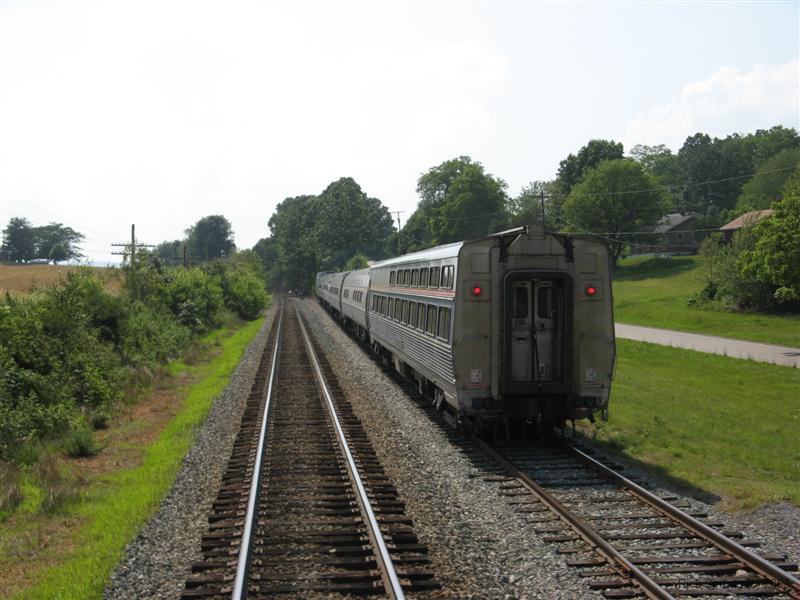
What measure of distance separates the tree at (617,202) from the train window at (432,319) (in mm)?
63234

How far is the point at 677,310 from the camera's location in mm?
46688

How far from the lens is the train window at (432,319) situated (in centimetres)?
1394

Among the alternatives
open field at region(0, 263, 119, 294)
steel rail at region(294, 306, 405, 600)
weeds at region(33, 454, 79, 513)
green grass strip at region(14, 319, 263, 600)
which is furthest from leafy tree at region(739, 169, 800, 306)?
weeds at region(33, 454, 79, 513)

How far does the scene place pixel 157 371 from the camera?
22609 millimetres

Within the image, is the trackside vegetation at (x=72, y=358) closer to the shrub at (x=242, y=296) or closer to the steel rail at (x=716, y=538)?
the steel rail at (x=716, y=538)

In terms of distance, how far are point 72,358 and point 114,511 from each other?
9344mm

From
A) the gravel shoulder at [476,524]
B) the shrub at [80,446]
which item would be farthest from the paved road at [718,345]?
the shrub at [80,446]

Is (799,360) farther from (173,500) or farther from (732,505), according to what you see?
(173,500)

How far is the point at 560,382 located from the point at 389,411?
5.11 metres

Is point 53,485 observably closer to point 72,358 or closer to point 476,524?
point 476,524

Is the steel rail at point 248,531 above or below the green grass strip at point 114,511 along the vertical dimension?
above

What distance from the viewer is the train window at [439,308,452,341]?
12.5 m

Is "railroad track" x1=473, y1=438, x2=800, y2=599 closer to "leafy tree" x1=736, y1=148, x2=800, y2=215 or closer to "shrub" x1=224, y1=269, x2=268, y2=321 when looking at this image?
"shrub" x1=224, y1=269, x2=268, y2=321

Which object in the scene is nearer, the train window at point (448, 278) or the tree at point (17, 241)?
the train window at point (448, 278)
